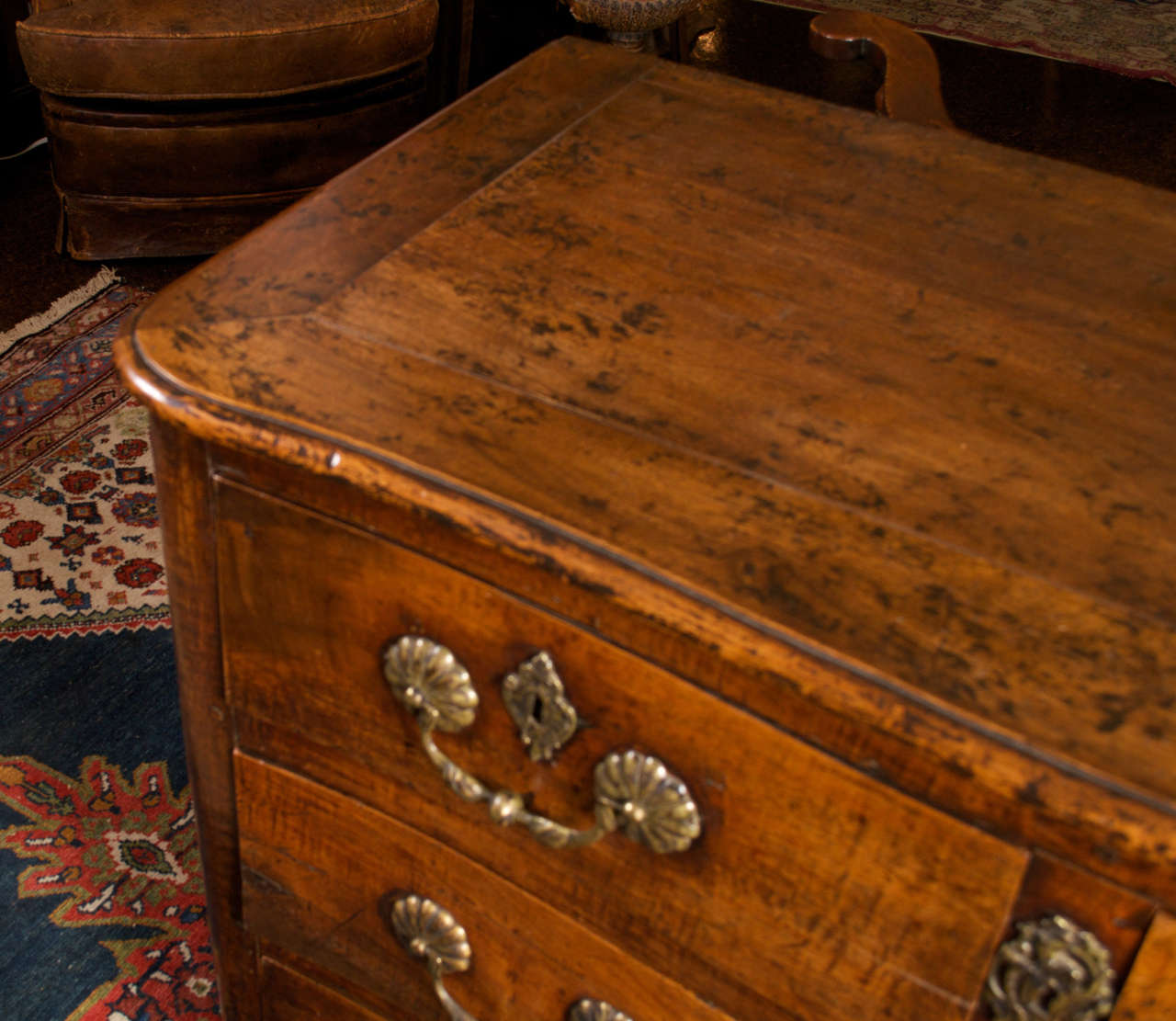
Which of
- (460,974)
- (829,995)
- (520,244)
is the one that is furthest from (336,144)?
(829,995)

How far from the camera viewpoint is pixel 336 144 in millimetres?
1945

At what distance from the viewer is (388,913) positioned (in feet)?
2.37

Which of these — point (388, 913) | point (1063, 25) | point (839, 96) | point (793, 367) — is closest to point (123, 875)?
point (388, 913)

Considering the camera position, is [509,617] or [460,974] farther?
[460,974]

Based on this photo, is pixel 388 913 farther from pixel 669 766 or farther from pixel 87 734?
pixel 87 734

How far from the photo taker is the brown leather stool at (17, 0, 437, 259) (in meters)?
1.74

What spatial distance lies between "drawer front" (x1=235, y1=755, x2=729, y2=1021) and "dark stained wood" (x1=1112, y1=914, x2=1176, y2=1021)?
0.68ft

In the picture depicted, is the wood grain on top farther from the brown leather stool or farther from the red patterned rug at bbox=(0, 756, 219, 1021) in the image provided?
the brown leather stool

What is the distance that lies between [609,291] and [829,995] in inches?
14.3

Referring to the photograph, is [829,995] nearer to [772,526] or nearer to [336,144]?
[772,526]

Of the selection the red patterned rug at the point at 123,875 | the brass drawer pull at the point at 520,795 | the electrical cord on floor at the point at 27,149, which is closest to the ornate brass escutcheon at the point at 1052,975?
the brass drawer pull at the point at 520,795

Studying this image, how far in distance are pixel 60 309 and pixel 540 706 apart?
5.33 feet

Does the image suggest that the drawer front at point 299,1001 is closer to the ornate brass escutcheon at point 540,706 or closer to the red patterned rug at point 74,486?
the ornate brass escutcheon at point 540,706

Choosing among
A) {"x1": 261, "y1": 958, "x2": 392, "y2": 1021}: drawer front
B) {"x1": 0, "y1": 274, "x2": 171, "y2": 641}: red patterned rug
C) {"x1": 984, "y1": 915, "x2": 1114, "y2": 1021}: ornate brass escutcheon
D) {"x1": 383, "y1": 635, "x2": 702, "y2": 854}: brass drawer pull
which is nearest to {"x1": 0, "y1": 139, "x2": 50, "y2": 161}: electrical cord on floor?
{"x1": 0, "y1": 274, "x2": 171, "y2": 641}: red patterned rug
